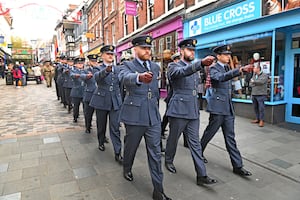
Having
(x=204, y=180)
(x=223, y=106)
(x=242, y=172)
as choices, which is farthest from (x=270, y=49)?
(x=204, y=180)

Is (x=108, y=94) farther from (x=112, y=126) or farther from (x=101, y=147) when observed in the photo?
(x=101, y=147)

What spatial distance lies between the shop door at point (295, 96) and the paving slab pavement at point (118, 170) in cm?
112

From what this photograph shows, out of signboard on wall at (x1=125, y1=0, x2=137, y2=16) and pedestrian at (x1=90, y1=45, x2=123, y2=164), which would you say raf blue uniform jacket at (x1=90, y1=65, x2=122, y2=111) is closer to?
pedestrian at (x1=90, y1=45, x2=123, y2=164)

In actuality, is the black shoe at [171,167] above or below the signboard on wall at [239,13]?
below

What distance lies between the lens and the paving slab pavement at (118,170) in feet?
9.54

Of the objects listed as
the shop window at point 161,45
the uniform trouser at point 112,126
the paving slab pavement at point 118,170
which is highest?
the shop window at point 161,45

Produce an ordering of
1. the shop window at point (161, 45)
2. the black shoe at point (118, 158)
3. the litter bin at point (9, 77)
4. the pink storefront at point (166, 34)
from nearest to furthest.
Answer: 1. the black shoe at point (118, 158)
2. the pink storefront at point (166, 34)
3. the shop window at point (161, 45)
4. the litter bin at point (9, 77)

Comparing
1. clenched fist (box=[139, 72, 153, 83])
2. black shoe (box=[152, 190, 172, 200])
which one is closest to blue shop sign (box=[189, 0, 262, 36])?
clenched fist (box=[139, 72, 153, 83])

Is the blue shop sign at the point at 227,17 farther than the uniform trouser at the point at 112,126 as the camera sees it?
Yes

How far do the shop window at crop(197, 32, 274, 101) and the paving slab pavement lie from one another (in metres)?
2.08

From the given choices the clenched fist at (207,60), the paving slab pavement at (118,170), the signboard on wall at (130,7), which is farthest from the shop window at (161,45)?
the clenched fist at (207,60)

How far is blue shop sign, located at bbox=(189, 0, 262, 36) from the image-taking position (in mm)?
6956

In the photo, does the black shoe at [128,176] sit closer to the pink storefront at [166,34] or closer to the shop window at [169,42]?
the pink storefront at [166,34]

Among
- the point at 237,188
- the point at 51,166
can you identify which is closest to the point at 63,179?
the point at 51,166
